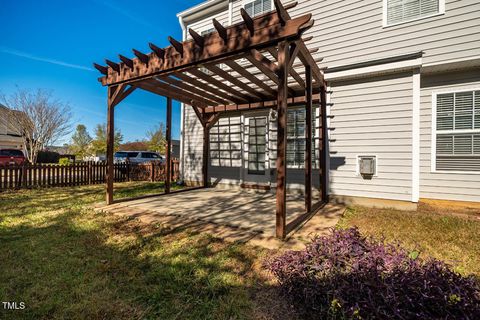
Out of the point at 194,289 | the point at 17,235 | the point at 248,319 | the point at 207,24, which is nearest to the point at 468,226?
the point at 248,319

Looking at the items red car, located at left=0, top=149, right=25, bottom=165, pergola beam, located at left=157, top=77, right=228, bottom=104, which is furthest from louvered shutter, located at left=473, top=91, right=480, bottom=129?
red car, located at left=0, top=149, right=25, bottom=165

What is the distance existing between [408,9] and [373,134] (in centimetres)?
289

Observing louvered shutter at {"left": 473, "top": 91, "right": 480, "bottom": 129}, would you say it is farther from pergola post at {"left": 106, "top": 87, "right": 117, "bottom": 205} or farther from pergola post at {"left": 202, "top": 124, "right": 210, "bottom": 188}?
pergola post at {"left": 106, "top": 87, "right": 117, "bottom": 205}

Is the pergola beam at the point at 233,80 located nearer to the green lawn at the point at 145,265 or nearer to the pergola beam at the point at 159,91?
the pergola beam at the point at 159,91

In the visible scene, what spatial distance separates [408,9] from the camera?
518 cm

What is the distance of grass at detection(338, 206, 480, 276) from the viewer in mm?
2789

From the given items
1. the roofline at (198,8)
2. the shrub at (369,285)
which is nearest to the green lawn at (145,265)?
the shrub at (369,285)

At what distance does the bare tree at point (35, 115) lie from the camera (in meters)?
17.1

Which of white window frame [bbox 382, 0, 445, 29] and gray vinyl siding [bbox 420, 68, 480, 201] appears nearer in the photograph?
gray vinyl siding [bbox 420, 68, 480, 201]

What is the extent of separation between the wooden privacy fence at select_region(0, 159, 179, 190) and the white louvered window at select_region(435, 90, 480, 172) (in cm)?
972

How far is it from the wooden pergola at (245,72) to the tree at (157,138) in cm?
2697

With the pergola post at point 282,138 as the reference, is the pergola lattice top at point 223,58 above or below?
above

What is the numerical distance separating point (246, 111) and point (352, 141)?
3333 millimetres

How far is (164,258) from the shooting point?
111 inches
